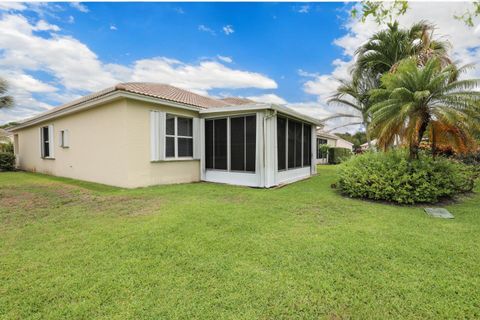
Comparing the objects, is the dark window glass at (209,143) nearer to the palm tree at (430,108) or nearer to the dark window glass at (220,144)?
the dark window glass at (220,144)

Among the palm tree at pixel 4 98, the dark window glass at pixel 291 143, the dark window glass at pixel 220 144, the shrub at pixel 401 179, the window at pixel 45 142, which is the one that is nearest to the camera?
the shrub at pixel 401 179

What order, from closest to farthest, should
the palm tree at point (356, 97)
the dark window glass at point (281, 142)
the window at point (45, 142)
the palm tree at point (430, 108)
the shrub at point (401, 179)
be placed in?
the palm tree at point (430, 108) < the shrub at point (401, 179) < the dark window glass at point (281, 142) < the window at point (45, 142) < the palm tree at point (356, 97)

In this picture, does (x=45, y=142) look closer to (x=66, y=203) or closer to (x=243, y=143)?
(x=66, y=203)

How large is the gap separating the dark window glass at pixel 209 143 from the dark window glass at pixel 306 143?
4.88 m

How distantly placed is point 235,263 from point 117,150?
711 centimetres

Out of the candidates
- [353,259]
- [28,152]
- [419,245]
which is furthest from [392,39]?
[28,152]

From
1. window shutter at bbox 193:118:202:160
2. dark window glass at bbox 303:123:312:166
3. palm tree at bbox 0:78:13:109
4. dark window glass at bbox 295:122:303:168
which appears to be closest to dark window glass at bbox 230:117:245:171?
window shutter at bbox 193:118:202:160

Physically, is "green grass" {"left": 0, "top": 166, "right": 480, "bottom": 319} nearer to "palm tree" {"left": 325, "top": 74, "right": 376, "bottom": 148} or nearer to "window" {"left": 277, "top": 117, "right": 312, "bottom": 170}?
"window" {"left": 277, "top": 117, "right": 312, "bottom": 170}

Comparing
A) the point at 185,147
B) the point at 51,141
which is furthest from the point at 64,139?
the point at 185,147

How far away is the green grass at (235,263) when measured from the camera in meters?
2.25

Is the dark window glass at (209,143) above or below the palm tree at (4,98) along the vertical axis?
below

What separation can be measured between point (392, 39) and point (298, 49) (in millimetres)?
5178

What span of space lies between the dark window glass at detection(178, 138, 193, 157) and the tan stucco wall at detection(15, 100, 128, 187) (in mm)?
2088

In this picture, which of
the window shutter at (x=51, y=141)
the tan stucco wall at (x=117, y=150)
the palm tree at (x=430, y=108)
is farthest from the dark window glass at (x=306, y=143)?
the window shutter at (x=51, y=141)
